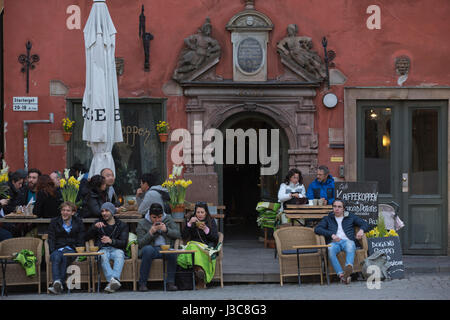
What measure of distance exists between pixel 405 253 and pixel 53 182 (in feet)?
20.8

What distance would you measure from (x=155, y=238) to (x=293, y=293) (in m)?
1.94

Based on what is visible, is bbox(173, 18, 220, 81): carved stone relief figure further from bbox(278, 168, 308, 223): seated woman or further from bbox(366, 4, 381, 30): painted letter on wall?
bbox(366, 4, 381, 30): painted letter on wall

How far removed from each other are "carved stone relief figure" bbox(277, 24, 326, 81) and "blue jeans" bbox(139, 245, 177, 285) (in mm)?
4661

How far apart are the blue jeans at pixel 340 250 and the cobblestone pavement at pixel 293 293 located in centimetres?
26

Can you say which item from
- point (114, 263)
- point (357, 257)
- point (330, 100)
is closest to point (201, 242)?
point (114, 263)

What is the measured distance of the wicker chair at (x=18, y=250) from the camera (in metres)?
8.91

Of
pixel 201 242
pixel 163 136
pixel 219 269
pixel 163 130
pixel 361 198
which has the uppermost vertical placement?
pixel 163 130

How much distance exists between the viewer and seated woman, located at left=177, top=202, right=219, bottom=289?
9070mm

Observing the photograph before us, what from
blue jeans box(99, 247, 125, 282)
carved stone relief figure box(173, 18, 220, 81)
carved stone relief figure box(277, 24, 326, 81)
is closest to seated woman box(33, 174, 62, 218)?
blue jeans box(99, 247, 125, 282)

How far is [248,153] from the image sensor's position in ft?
45.6

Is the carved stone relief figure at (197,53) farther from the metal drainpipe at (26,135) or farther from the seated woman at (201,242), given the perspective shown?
the seated woman at (201,242)

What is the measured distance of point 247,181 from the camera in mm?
16750

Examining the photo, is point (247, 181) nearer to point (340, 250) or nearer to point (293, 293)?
point (340, 250)

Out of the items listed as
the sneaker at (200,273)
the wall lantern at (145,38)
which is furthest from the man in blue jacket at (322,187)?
the wall lantern at (145,38)
